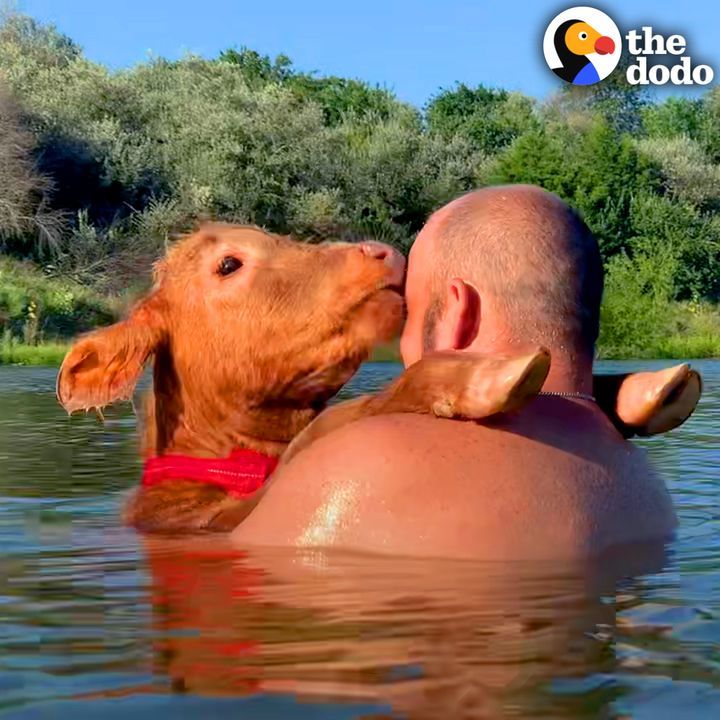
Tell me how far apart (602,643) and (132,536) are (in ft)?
8.56

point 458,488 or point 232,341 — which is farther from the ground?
point 232,341

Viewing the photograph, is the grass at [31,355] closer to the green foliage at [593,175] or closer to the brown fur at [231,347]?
the green foliage at [593,175]

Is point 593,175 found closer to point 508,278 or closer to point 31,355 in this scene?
point 31,355

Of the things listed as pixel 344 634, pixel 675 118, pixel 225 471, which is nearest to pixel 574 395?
pixel 344 634

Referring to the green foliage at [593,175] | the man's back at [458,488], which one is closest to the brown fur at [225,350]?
the man's back at [458,488]

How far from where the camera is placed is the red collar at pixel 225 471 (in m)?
5.77

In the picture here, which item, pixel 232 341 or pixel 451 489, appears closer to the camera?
pixel 451 489

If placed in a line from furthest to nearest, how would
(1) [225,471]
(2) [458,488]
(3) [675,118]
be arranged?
(3) [675,118]
(1) [225,471]
(2) [458,488]

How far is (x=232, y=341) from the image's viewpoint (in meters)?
6.07

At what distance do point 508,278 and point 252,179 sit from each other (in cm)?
3941

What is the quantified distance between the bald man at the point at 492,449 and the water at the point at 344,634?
99 mm

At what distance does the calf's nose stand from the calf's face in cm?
14

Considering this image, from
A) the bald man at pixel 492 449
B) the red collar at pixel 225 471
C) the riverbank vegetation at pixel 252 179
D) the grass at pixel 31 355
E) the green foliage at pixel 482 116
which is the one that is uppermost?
the green foliage at pixel 482 116

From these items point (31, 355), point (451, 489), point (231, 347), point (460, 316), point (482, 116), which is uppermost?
point (482, 116)
